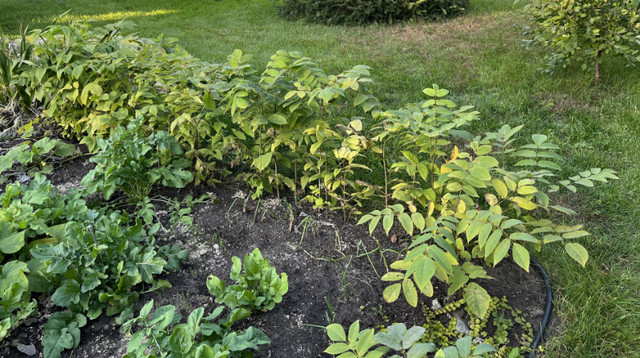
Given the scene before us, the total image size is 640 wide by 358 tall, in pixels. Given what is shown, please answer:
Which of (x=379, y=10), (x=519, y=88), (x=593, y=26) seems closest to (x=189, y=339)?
(x=519, y=88)

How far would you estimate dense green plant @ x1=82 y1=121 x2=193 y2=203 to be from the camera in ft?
8.70

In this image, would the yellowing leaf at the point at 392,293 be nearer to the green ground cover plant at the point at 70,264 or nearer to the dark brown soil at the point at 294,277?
the dark brown soil at the point at 294,277

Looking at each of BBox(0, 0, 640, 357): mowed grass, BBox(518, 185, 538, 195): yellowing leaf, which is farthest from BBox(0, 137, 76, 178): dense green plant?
BBox(518, 185, 538, 195): yellowing leaf

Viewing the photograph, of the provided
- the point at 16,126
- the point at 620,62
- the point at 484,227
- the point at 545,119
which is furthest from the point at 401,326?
the point at 620,62

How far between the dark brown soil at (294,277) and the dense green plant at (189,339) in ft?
0.68

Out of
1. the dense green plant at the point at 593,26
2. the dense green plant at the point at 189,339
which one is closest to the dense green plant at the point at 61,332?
the dense green plant at the point at 189,339

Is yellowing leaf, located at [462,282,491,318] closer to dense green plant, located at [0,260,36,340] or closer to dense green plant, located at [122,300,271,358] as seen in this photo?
dense green plant, located at [122,300,271,358]

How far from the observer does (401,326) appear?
5.08ft

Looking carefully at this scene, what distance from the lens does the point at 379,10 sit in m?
7.21

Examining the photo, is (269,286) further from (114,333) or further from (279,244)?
(114,333)

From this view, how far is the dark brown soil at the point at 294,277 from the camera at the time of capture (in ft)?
6.68

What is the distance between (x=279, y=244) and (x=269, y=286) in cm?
50

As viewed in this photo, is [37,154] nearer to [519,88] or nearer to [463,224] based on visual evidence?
[463,224]

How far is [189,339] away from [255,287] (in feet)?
1.56
